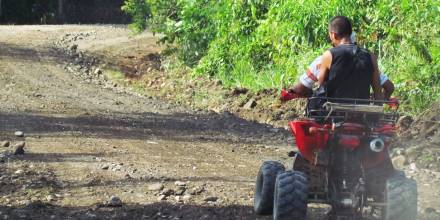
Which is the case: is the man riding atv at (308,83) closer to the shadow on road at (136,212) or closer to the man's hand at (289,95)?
the man's hand at (289,95)

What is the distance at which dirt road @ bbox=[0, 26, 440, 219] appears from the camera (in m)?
8.00

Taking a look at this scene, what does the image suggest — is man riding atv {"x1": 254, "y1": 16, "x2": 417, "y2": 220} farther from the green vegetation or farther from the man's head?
the green vegetation

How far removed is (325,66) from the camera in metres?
6.81

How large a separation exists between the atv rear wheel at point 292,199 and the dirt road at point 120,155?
114 centimetres

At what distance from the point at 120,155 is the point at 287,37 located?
6.51 m

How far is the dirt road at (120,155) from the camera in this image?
8000 millimetres

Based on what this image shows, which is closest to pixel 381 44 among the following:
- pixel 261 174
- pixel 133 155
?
pixel 133 155

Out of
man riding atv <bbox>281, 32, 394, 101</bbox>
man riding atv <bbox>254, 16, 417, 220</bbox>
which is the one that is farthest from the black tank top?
man riding atv <bbox>281, 32, 394, 101</bbox>

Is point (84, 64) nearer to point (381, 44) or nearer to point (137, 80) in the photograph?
point (137, 80)

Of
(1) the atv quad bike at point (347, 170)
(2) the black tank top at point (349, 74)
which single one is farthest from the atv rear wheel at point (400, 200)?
(2) the black tank top at point (349, 74)

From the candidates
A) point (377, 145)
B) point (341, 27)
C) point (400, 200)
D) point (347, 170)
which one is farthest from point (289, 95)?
point (400, 200)

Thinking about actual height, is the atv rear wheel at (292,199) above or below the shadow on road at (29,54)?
below

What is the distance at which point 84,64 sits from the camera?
23.7 m

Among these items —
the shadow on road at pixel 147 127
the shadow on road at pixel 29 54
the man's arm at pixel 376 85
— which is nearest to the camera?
the man's arm at pixel 376 85
